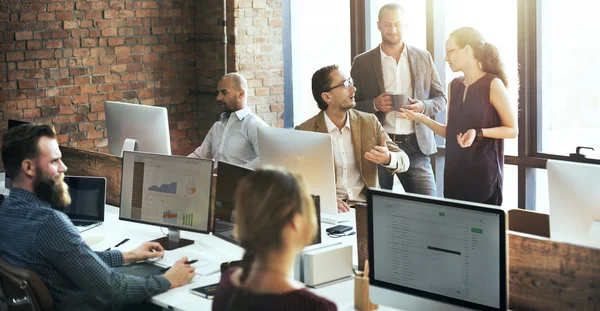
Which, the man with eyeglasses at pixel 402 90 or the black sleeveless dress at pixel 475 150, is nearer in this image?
the black sleeveless dress at pixel 475 150

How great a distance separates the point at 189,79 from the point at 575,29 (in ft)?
10.7

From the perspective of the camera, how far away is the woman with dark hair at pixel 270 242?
216cm

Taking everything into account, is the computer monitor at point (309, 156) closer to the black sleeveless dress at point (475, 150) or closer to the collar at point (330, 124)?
the collar at point (330, 124)

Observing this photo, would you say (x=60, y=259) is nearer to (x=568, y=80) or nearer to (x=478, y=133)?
(x=478, y=133)

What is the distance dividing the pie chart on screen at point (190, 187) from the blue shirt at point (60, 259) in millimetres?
630

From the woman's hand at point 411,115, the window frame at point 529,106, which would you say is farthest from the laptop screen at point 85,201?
the window frame at point 529,106

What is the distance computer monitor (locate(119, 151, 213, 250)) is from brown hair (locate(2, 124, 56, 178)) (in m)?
0.70

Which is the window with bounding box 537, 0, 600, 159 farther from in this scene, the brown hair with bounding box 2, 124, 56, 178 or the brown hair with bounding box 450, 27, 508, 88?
the brown hair with bounding box 2, 124, 56, 178

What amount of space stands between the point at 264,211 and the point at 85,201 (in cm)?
242

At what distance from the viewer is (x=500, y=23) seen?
5719 millimetres

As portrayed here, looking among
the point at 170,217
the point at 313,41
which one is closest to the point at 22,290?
the point at 170,217

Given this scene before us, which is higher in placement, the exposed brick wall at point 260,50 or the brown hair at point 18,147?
the exposed brick wall at point 260,50

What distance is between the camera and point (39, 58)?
6.13 m

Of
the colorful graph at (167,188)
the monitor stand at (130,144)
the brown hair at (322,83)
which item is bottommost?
the colorful graph at (167,188)
